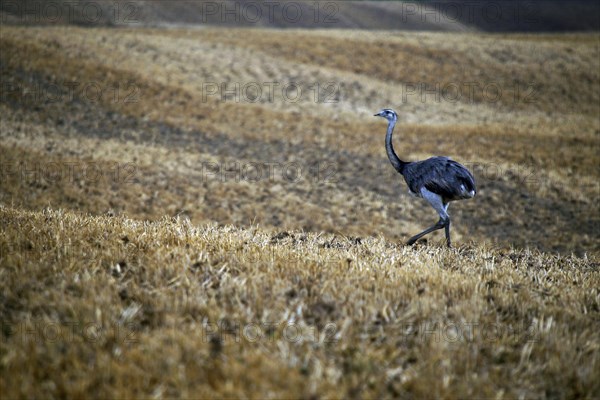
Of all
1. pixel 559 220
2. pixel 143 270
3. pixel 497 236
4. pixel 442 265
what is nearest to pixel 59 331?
pixel 143 270

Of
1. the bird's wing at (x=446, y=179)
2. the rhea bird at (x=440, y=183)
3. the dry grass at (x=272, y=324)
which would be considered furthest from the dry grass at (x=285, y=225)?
the bird's wing at (x=446, y=179)

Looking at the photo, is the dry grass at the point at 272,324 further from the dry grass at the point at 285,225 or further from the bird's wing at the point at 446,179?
the bird's wing at the point at 446,179

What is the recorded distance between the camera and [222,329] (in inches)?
136

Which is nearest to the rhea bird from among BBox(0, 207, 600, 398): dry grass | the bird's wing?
the bird's wing

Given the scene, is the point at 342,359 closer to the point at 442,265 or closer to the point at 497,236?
the point at 442,265

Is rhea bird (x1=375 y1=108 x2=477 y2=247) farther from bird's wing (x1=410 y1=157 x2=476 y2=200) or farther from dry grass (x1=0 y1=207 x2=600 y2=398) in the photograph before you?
dry grass (x1=0 y1=207 x2=600 y2=398)

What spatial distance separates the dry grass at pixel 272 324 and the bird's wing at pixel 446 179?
258 centimetres

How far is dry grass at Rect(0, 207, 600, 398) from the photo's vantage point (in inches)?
115

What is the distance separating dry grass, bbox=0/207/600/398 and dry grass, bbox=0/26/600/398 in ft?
0.07

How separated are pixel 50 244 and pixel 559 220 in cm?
1722

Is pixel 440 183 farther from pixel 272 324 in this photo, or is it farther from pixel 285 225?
pixel 285 225

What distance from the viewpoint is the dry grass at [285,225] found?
3.13m

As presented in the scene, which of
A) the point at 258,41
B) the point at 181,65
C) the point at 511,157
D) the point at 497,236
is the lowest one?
the point at 497,236

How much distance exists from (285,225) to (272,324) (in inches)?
443
